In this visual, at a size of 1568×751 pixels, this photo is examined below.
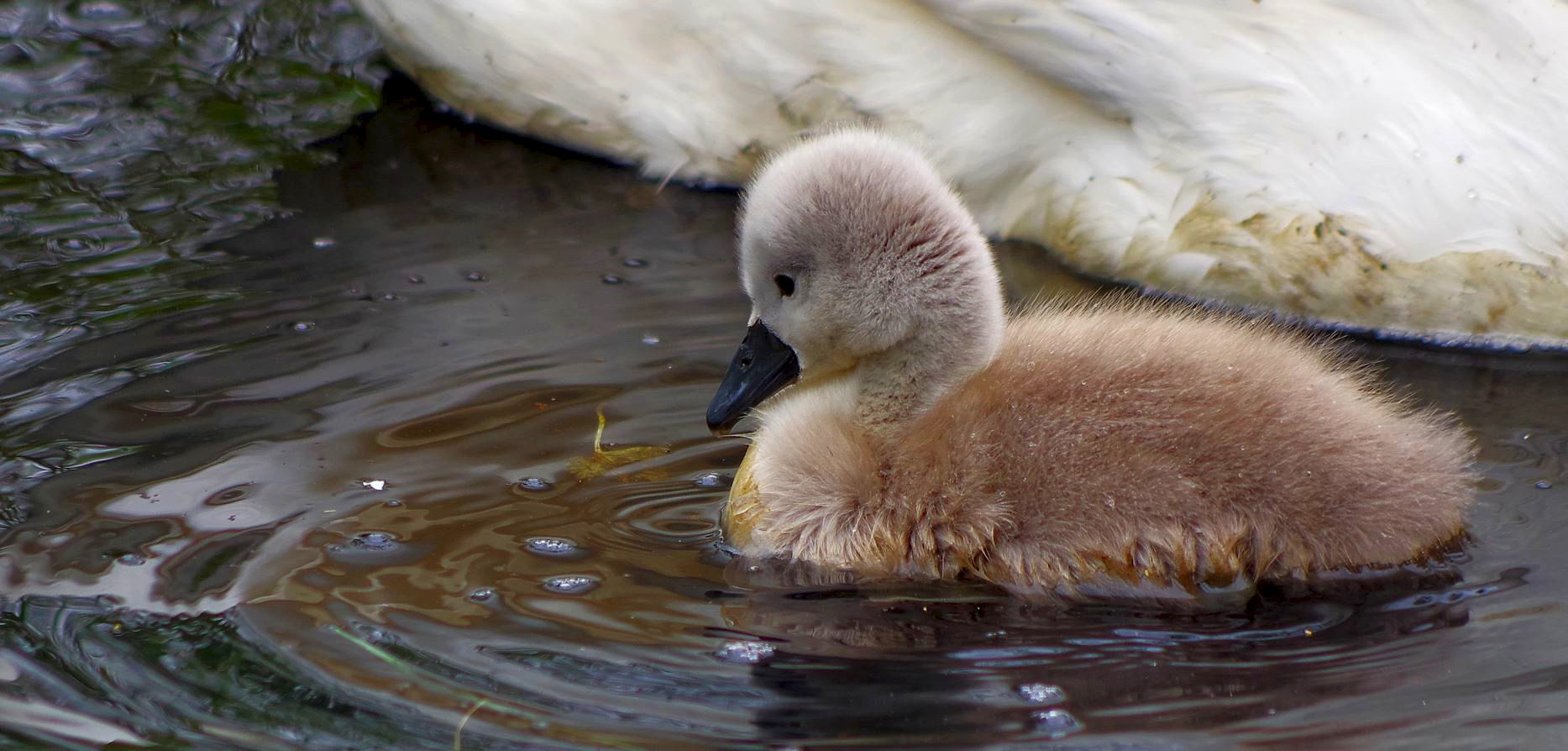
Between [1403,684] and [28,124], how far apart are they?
13.2 ft

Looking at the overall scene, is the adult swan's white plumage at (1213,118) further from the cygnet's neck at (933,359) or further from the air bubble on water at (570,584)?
the air bubble on water at (570,584)

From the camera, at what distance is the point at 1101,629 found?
9.15 ft

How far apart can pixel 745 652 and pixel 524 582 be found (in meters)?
0.43

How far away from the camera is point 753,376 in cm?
323

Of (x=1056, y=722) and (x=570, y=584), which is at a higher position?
(x=1056, y=722)

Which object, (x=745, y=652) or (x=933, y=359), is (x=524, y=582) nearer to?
(x=745, y=652)

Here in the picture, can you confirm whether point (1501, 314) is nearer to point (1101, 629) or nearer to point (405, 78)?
point (1101, 629)

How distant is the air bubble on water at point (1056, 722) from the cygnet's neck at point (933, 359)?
69 cm

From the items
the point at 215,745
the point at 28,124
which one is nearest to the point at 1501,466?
the point at 215,745

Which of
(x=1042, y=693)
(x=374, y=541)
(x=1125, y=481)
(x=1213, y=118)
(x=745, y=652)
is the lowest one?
(x=374, y=541)

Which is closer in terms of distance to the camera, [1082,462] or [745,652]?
[745,652]

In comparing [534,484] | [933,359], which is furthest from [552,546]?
[933,359]

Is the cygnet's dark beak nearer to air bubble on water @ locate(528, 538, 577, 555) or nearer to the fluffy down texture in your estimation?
the fluffy down texture

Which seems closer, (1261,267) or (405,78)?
(1261,267)
